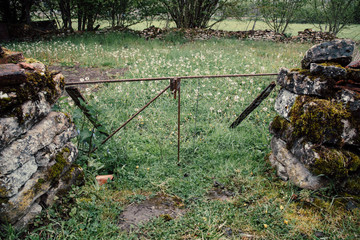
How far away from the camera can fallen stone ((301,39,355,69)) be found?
2803 millimetres

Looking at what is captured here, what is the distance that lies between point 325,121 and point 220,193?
1523 millimetres

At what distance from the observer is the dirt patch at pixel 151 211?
2.58 meters

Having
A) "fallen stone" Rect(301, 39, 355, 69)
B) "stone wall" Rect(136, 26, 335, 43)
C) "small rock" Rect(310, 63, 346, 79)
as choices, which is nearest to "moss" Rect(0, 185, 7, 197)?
"small rock" Rect(310, 63, 346, 79)

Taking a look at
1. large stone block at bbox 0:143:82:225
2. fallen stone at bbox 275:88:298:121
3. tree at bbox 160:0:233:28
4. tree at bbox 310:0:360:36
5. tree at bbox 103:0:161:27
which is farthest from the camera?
tree at bbox 310:0:360:36

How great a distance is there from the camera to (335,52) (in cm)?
284

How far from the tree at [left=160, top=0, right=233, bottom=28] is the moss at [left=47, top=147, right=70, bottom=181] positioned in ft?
50.0

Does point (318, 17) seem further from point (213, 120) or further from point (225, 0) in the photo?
point (213, 120)

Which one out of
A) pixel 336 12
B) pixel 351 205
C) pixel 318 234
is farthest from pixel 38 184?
pixel 336 12

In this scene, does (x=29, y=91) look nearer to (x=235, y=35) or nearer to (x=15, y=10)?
(x=235, y=35)

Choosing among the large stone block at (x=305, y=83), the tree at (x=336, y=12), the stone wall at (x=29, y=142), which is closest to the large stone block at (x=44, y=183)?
the stone wall at (x=29, y=142)

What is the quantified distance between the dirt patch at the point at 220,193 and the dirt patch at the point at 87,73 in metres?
5.33

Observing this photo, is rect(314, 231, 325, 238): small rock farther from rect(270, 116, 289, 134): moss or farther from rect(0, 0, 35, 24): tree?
rect(0, 0, 35, 24): tree

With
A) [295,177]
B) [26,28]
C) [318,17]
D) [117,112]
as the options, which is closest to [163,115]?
[117,112]

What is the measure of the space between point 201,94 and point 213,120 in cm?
130
